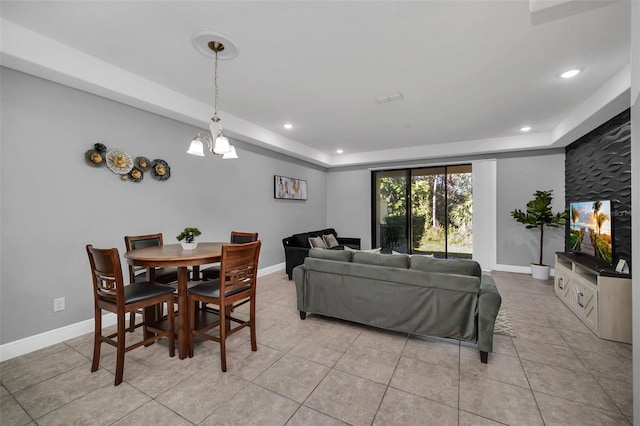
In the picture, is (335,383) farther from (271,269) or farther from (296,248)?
(271,269)

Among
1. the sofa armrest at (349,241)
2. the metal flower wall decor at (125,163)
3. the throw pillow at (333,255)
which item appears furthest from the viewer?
the sofa armrest at (349,241)

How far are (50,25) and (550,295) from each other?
6422 mm

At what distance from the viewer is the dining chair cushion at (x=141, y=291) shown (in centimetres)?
204

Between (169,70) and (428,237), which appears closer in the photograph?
(169,70)

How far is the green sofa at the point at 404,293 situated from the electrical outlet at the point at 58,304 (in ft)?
7.47

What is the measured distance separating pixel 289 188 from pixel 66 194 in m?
3.70

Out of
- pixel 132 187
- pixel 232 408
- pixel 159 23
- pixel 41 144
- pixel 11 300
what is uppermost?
pixel 159 23

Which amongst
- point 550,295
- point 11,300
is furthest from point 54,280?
point 550,295

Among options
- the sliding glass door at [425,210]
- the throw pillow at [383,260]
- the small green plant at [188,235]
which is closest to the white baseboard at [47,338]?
the small green plant at [188,235]

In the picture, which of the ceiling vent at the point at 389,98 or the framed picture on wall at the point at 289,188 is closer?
the ceiling vent at the point at 389,98

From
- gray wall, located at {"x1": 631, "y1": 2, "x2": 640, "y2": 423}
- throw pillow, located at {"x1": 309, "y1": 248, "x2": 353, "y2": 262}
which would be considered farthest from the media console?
throw pillow, located at {"x1": 309, "y1": 248, "x2": 353, "y2": 262}

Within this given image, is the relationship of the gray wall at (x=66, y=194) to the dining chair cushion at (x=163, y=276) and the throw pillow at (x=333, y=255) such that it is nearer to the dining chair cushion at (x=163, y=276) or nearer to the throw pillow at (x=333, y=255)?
the dining chair cushion at (x=163, y=276)

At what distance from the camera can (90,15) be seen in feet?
6.63

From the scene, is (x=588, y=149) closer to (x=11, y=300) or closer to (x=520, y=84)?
(x=520, y=84)
